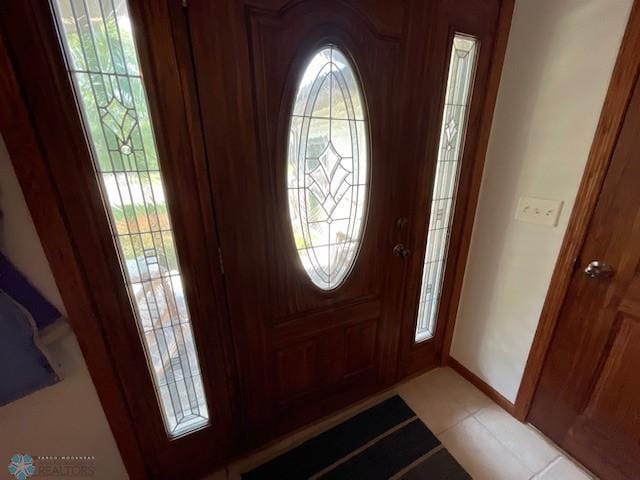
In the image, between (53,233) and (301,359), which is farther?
(301,359)

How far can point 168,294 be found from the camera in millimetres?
952

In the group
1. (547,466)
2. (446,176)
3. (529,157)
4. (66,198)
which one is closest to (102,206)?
(66,198)

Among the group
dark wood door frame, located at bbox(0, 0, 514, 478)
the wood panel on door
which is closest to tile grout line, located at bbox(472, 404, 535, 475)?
the wood panel on door

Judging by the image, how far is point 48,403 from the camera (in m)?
Answer: 0.87

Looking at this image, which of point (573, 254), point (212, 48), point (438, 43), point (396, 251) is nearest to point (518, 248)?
point (573, 254)

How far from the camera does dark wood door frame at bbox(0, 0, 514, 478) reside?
0.63 metres

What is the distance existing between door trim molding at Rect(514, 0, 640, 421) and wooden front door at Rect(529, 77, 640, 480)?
0.8 inches

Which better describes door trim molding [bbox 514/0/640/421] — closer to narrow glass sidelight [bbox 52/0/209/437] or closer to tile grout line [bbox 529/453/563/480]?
tile grout line [bbox 529/453/563/480]

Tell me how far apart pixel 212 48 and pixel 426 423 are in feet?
6.22

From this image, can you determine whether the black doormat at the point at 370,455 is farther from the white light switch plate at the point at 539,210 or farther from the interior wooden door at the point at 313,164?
the white light switch plate at the point at 539,210

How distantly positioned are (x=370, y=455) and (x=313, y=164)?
1.38 m

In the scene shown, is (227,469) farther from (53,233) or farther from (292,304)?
(53,233)

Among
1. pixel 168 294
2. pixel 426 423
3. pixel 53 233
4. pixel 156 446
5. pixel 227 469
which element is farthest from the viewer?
pixel 426 423

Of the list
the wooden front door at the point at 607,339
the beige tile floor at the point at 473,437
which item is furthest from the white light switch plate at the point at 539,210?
the beige tile floor at the point at 473,437
